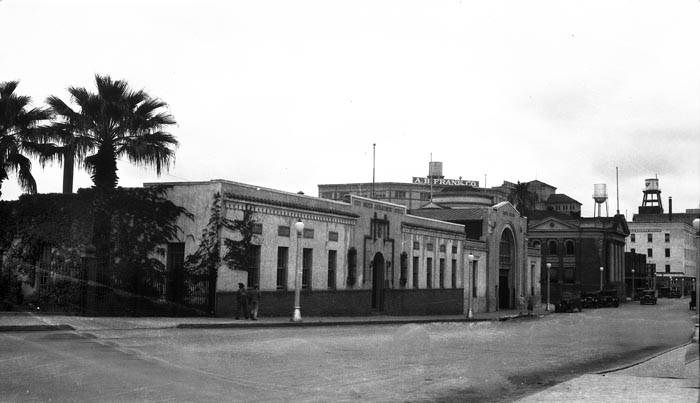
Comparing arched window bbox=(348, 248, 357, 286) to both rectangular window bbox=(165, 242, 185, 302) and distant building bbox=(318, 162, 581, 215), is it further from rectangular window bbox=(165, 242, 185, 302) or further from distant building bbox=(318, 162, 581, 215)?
distant building bbox=(318, 162, 581, 215)

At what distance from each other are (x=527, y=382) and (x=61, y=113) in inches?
824

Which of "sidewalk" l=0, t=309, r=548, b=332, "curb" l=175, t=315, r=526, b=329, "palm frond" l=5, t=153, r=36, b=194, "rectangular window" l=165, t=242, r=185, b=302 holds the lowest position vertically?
"curb" l=175, t=315, r=526, b=329

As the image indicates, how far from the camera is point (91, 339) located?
18.4 metres

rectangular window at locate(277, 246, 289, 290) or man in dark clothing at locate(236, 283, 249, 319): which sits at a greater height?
rectangular window at locate(277, 246, 289, 290)

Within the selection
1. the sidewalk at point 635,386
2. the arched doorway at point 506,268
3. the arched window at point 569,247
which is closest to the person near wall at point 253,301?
the sidewalk at point 635,386

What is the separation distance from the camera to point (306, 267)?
36.4 metres

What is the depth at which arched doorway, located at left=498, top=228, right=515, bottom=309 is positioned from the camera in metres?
62.6

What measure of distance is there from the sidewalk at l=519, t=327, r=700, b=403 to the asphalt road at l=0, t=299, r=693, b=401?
35.8 inches

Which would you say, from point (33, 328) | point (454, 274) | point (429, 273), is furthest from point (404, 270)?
point (33, 328)

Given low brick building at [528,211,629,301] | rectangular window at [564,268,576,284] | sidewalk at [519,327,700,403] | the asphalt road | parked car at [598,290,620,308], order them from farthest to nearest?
rectangular window at [564,268,576,284] → low brick building at [528,211,629,301] → parked car at [598,290,620,308] → the asphalt road → sidewalk at [519,327,700,403]

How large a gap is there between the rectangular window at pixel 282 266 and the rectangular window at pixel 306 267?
1.54 meters

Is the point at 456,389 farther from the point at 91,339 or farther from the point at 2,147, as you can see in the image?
the point at 2,147

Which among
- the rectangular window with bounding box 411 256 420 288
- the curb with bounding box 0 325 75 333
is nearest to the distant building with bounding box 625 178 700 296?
the rectangular window with bounding box 411 256 420 288

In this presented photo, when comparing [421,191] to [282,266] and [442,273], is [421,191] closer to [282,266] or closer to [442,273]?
[442,273]
